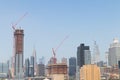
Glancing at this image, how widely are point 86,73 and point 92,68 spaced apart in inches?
170

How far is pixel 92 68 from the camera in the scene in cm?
19888

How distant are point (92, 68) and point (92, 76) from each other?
4255mm

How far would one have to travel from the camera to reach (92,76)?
655 feet

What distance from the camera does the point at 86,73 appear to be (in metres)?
197

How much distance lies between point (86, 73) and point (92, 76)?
4271 millimetres
